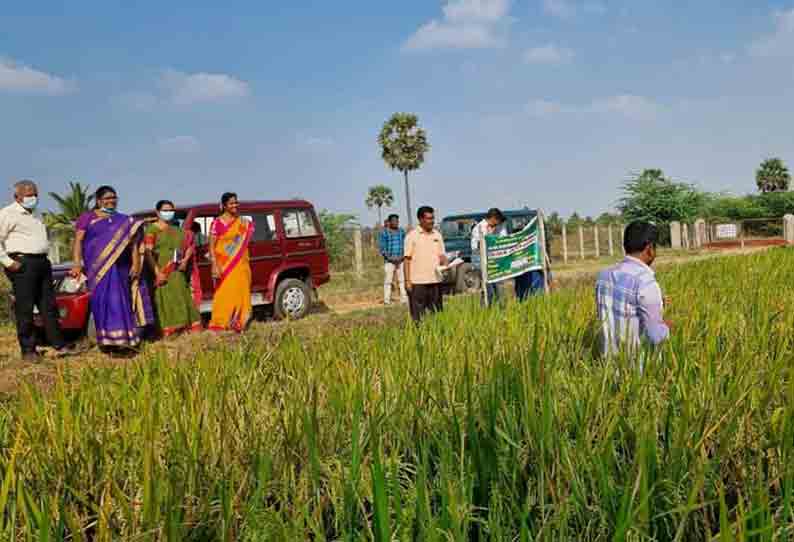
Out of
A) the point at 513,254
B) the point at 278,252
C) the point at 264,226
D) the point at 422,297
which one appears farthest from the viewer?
the point at 278,252

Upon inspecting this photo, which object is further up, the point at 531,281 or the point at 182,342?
the point at 531,281

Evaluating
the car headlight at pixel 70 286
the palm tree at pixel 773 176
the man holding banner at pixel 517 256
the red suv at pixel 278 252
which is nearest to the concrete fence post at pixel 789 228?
the man holding banner at pixel 517 256

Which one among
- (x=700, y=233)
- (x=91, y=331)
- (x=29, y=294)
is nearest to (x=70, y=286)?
(x=91, y=331)

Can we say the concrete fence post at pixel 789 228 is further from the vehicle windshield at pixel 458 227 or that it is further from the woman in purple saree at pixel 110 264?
the woman in purple saree at pixel 110 264

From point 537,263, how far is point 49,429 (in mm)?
6662

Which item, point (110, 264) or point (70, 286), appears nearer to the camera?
point (110, 264)

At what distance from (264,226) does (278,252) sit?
0.44m

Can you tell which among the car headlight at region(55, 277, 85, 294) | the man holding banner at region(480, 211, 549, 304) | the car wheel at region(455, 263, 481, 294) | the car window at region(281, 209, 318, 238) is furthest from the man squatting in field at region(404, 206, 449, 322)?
the car wheel at region(455, 263, 481, 294)

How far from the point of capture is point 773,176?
197 feet

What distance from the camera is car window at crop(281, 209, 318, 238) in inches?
365

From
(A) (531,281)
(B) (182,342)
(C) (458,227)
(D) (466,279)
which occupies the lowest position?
(B) (182,342)

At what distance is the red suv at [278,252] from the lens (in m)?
8.27

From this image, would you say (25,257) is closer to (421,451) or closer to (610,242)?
(421,451)

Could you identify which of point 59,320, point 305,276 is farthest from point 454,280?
point 59,320
